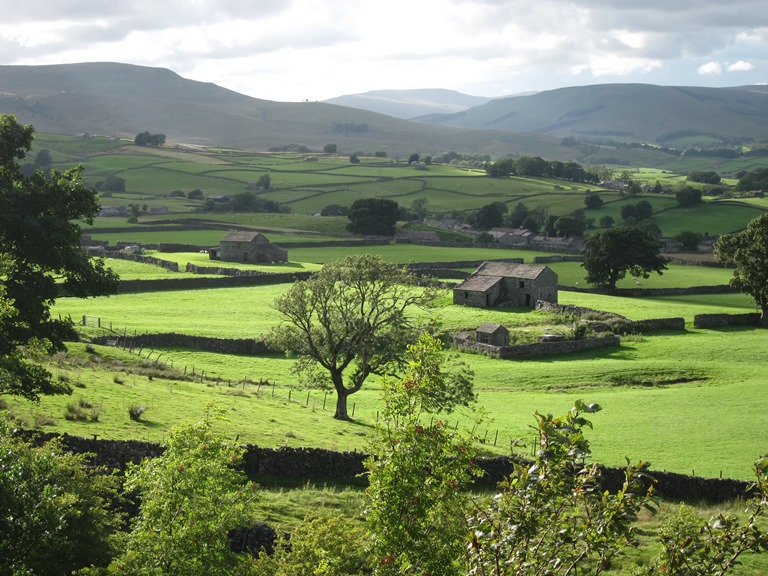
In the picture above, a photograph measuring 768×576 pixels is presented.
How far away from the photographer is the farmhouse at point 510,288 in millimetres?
77250

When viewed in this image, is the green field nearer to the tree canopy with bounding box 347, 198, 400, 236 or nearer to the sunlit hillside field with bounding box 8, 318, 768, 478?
the sunlit hillside field with bounding box 8, 318, 768, 478

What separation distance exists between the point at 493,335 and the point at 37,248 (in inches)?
1414

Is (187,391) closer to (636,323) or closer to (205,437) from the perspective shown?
(205,437)

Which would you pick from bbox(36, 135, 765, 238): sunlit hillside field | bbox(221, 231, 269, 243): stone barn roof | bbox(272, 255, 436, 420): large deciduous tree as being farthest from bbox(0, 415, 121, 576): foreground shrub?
bbox(36, 135, 765, 238): sunlit hillside field

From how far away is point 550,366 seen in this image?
183ft

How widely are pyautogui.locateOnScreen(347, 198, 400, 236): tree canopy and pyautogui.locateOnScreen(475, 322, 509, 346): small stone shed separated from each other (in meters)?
75.2

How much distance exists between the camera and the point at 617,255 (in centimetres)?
8975

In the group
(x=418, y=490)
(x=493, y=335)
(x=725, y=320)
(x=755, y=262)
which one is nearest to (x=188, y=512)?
(x=418, y=490)

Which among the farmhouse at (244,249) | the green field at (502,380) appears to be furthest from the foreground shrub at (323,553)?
the farmhouse at (244,249)

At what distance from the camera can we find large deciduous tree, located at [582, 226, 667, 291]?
89750 millimetres

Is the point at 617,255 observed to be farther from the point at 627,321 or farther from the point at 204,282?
the point at 204,282

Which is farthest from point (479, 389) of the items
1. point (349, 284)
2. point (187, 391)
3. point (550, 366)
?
point (187, 391)

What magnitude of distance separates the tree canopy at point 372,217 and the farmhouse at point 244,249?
34009mm

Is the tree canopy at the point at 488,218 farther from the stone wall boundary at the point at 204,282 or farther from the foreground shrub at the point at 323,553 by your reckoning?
the foreground shrub at the point at 323,553
